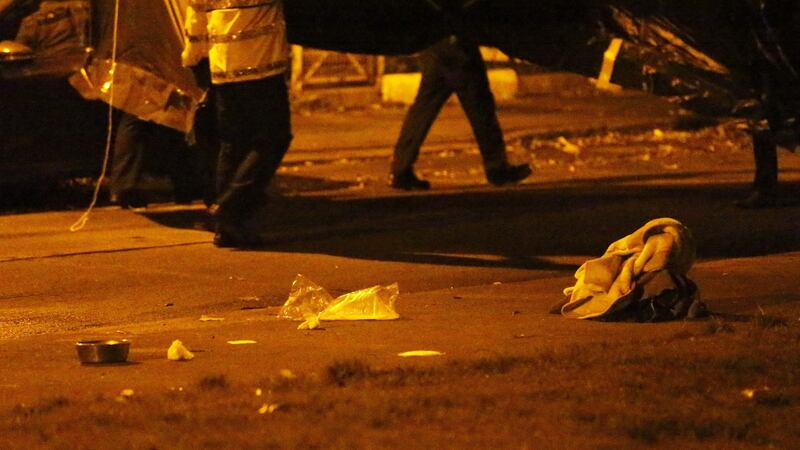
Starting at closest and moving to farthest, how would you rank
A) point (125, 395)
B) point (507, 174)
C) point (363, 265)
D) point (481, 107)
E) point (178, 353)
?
point (125, 395) < point (178, 353) < point (363, 265) < point (481, 107) < point (507, 174)

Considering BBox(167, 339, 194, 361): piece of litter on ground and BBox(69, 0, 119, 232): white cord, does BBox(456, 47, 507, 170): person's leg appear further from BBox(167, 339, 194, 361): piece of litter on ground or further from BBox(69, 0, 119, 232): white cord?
BBox(167, 339, 194, 361): piece of litter on ground

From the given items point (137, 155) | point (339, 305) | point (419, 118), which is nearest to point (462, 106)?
point (419, 118)

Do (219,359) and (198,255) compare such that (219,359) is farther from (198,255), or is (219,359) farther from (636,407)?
(198,255)

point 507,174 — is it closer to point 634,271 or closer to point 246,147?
point 246,147

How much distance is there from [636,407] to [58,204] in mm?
7364

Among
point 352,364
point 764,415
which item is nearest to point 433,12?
point 352,364

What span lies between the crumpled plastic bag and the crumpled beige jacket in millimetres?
813

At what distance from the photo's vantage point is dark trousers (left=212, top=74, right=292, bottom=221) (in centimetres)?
1036

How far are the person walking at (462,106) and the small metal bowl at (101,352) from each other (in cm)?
616

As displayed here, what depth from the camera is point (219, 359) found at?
285 inches

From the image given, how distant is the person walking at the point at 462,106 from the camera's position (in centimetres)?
1309

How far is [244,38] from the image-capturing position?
10.1 meters

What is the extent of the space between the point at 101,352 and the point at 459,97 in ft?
21.5

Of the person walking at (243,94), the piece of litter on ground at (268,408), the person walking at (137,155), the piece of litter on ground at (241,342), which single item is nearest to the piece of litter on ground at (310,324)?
the piece of litter on ground at (241,342)
